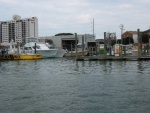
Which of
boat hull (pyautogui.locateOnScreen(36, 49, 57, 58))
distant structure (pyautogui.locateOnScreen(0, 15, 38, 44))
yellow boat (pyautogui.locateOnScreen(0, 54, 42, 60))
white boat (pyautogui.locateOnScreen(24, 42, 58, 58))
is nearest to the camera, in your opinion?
yellow boat (pyautogui.locateOnScreen(0, 54, 42, 60))

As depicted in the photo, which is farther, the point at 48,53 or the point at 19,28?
the point at 19,28

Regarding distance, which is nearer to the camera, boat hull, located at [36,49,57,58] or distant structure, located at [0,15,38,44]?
boat hull, located at [36,49,57,58]

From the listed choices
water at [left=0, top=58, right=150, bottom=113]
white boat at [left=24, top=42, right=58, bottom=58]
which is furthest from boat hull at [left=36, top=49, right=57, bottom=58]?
water at [left=0, top=58, right=150, bottom=113]

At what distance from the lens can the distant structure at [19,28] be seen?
12154cm

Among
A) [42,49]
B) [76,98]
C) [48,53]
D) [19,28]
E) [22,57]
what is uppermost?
[19,28]

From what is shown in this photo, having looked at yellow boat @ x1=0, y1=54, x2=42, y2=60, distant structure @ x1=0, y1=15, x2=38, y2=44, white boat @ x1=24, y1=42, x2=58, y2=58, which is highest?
distant structure @ x1=0, y1=15, x2=38, y2=44

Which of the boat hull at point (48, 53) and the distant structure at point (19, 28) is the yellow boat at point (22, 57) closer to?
the boat hull at point (48, 53)

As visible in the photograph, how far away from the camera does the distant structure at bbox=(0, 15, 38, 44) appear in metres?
122

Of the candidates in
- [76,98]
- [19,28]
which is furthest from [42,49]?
[76,98]

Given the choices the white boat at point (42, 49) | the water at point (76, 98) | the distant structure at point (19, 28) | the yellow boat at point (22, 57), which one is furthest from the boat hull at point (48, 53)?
the water at point (76, 98)

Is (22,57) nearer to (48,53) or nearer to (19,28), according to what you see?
(48,53)

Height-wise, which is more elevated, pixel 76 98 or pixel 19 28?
pixel 19 28

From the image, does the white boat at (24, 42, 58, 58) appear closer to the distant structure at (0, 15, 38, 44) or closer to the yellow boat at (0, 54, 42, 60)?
the yellow boat at (0, 54, 42, 60)

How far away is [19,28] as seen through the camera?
124188 millimetres
